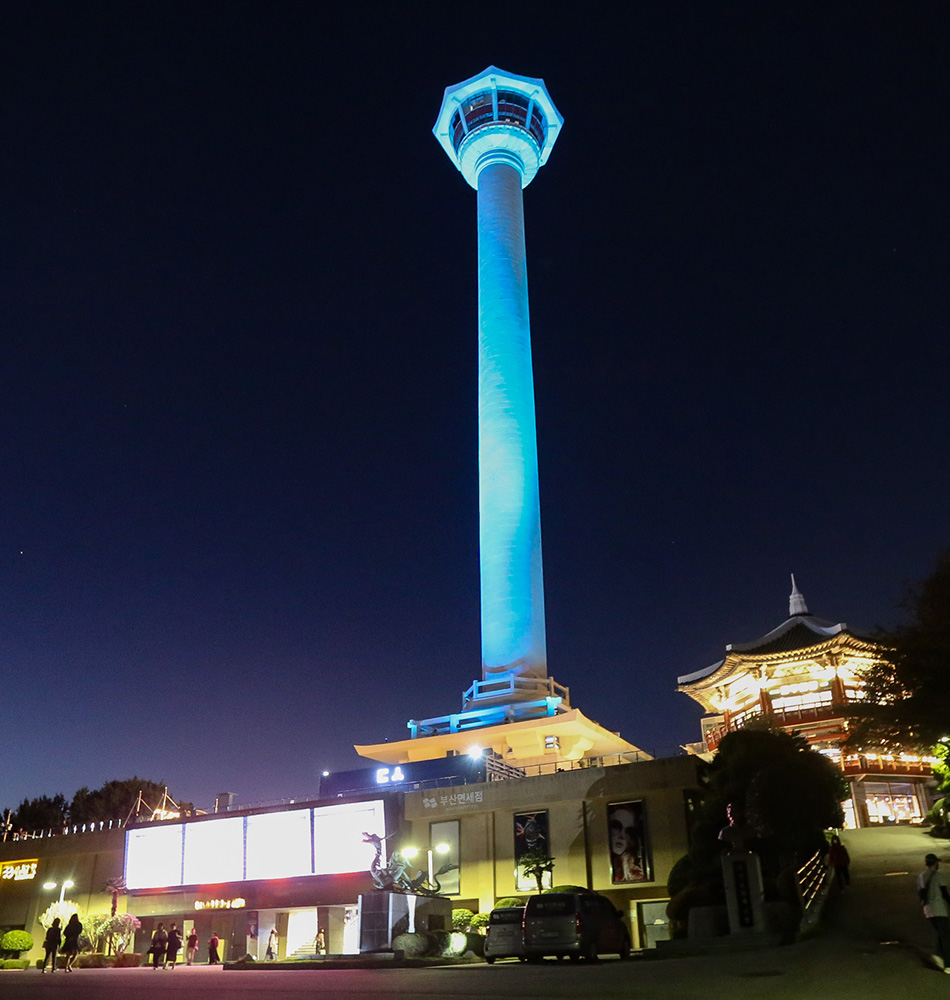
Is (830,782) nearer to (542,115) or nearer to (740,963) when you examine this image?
(740,963)

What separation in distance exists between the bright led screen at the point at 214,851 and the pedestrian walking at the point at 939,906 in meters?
31.1

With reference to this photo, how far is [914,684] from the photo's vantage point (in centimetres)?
2388

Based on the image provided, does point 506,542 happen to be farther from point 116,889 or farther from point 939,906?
point 939,906

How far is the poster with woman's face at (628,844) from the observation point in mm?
29922

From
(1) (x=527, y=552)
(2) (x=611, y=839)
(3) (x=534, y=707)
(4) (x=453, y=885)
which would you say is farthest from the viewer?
(1) (x=527, y=552)

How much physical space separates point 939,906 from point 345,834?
87.8 ft

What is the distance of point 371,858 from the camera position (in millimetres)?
35094

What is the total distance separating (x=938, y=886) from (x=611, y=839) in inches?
753

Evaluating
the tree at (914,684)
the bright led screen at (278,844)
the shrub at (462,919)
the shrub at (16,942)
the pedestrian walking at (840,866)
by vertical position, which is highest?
the tree at (914,684)

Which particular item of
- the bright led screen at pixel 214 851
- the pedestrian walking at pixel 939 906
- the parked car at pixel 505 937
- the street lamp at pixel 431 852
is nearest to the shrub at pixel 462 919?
the street lamp at pixel 431 852

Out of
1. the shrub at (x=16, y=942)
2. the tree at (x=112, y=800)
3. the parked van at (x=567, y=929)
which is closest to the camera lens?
the parked van at (x=567, y=929)


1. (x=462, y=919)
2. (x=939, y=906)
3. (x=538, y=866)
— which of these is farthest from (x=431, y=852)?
(x=939, y=906)

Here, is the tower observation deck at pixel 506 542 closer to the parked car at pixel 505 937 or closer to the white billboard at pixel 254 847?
the white billboard at pixel 254 847

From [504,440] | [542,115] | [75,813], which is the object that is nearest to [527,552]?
[504,440]
